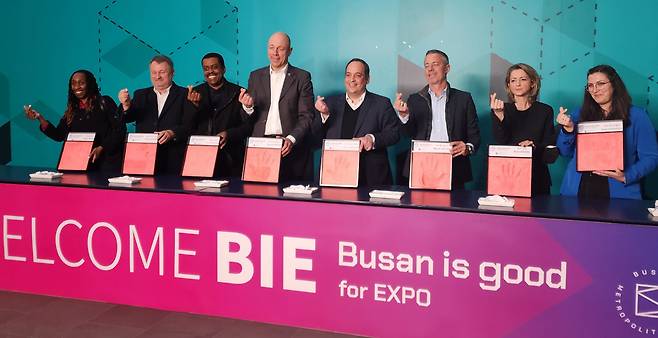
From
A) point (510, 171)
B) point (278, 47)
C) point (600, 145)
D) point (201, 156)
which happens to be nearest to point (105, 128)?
point (201, 156)

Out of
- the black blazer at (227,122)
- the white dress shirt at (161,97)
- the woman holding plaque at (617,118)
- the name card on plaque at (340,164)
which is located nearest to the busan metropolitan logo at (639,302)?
the woman holding plaque at (617,118)

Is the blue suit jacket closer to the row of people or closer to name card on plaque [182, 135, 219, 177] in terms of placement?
the row of people

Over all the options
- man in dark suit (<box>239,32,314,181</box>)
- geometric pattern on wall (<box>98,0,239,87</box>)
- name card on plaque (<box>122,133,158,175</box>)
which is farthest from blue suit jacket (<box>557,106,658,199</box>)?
geometric pattern on wall (<box>98,0,239,87</box>)

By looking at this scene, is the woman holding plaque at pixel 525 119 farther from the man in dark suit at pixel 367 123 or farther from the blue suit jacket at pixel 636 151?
the man in dark suit at pixel 367 123

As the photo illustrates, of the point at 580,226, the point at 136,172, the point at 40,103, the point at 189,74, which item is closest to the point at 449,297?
the point at 580,226

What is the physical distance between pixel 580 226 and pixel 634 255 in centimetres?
20

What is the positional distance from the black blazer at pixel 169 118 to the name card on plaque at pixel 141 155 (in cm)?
29

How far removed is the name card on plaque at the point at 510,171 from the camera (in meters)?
2.41

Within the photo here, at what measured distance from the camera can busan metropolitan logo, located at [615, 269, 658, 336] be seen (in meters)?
1.93

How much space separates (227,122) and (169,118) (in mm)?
356

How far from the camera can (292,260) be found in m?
2.37

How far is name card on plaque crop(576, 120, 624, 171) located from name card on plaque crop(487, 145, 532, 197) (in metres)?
0.30

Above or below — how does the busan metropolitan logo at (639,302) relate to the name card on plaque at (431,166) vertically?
below

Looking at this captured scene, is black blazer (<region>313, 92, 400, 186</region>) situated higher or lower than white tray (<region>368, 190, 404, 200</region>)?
higher
